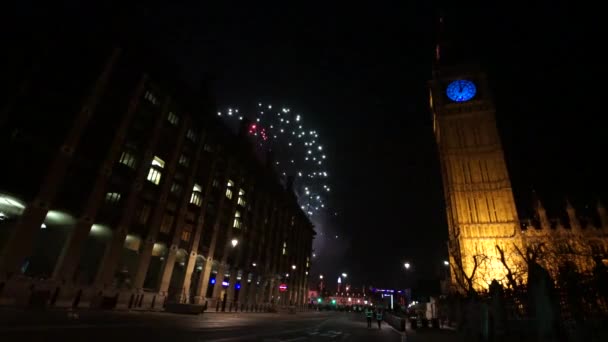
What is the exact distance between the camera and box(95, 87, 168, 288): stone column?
26.6 meters

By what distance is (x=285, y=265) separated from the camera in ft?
221

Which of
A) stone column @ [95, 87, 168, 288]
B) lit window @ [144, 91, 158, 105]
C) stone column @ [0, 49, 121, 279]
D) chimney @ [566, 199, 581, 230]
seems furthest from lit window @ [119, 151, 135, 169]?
chimney @ [566, 199, 581, 230]

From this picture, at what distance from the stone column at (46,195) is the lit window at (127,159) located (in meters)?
4.83

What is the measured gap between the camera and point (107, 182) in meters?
27.6

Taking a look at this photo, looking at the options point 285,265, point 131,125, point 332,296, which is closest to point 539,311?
point 131,125

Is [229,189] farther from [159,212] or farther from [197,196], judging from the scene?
[159,212]

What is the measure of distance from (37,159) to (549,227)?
68731mm

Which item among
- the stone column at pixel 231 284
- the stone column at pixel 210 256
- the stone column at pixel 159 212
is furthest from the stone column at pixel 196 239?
the stone column at pixel 231 284

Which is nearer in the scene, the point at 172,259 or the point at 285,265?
the point at 172,259

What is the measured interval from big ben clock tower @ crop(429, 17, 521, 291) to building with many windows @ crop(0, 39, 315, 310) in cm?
3795

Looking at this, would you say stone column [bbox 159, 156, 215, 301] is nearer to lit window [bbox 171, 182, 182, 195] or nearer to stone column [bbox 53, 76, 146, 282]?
lit window [bbox 171, 182, 182, 195]

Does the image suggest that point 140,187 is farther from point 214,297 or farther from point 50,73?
point 214,297

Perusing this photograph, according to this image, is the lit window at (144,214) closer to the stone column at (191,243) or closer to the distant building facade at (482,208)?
the stone column at (191,243)

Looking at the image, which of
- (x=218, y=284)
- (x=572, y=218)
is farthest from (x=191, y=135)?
(x=572, y=218)
